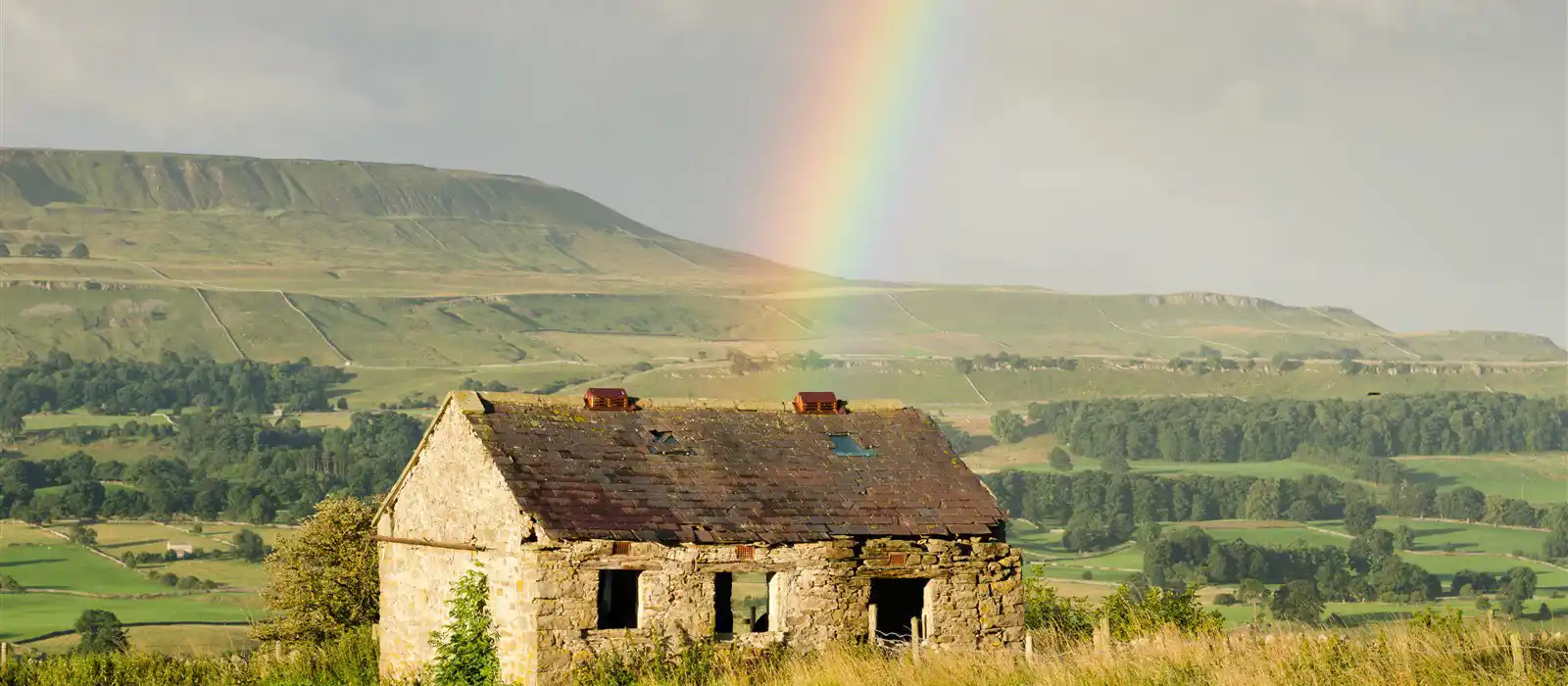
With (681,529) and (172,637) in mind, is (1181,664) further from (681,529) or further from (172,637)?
(172,637)

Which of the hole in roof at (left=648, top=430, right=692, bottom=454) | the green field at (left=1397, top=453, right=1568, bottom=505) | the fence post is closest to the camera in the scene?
the fence post

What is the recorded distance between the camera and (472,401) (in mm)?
24797

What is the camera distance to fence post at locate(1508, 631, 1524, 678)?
16698 millimetres

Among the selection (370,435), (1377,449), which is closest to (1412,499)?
(1377,449)

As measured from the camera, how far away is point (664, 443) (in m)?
25.5

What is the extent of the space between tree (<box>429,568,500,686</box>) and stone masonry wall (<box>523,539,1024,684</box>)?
1.19 m

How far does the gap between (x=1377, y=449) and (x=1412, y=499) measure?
3331 cm

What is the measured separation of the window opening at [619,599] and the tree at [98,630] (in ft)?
140

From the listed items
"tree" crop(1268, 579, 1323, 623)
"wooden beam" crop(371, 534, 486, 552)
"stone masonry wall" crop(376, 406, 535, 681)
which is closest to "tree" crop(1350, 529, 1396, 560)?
"tree" crop(1268, 579, 1323, 623)

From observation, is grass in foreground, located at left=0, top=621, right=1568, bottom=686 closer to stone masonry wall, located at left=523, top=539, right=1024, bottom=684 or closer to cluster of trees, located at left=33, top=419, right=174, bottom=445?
stone masonry wall, located at left=523, top=539, right=1024, bottom=684

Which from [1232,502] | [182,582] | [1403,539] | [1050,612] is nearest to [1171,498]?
[1232,502]

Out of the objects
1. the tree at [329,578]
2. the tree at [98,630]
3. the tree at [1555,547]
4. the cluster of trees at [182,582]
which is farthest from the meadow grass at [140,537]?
the tree at [1555,547]

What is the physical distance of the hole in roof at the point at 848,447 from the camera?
87.4 ft

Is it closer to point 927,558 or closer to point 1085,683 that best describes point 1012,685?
point 1085,683
